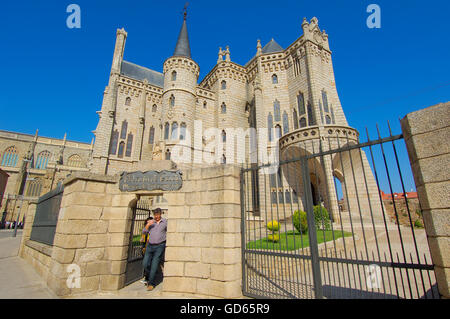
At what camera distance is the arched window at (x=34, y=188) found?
37719 millimetres

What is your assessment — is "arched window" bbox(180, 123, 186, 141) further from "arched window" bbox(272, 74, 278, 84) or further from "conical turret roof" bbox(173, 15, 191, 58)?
"arched window" bbox(272, 74, 278, 84)

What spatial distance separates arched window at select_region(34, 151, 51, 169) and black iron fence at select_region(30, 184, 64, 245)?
42.9 metres

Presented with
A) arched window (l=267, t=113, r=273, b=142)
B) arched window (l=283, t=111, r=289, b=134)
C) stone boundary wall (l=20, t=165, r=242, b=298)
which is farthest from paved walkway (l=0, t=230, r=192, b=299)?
arched window (l=283, t=111, r=289, b=134)

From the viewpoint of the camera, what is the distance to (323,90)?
2066cm

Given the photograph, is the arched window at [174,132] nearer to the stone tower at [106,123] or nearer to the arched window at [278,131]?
the stone tower at [106,123]

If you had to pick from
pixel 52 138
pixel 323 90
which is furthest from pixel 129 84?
pixel 52 138

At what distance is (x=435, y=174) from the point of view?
114 inches

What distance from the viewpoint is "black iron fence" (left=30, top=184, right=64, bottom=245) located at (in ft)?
20.3

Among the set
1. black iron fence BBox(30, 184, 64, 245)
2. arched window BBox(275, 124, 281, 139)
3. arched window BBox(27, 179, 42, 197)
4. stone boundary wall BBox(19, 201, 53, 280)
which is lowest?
stone boundary wall BBox(19, 201, 53, 280)

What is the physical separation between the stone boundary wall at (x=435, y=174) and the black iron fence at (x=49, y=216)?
7.61 meters

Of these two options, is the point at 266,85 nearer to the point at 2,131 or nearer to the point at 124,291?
the point at 124,291

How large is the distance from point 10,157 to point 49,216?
4625cm

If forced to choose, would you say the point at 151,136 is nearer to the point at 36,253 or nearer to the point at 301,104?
the point at 301,104
